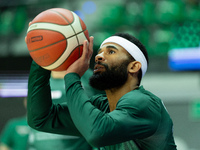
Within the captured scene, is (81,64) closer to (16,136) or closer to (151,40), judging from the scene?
(16,136)

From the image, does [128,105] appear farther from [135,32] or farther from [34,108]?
[135,32]

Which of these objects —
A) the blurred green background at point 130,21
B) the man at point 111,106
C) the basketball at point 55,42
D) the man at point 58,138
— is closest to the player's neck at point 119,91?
the man at point 111,106

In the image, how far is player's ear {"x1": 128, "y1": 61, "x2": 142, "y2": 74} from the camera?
2754 mm

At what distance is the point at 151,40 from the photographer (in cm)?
1145

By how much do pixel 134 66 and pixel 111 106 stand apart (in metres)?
0.35

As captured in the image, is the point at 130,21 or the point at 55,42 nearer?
the point at 55,42

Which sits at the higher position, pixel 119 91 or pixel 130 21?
pixel 119 91

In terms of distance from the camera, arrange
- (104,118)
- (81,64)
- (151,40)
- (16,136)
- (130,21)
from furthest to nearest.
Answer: (130,21) → (151,40) → (16,136) → (81,64) → (104,118)

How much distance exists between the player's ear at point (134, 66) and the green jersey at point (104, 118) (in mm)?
163

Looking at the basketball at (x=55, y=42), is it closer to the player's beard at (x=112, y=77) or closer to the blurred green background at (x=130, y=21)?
the player's beard at (x=112, y=77)

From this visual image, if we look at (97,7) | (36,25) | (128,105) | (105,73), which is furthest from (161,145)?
(97,7)

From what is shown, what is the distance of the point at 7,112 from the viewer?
11.9 m

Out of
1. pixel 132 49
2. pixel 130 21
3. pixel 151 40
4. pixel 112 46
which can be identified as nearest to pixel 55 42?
pixel 112 46

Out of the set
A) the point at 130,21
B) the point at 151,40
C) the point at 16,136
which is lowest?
the point at 16,136
